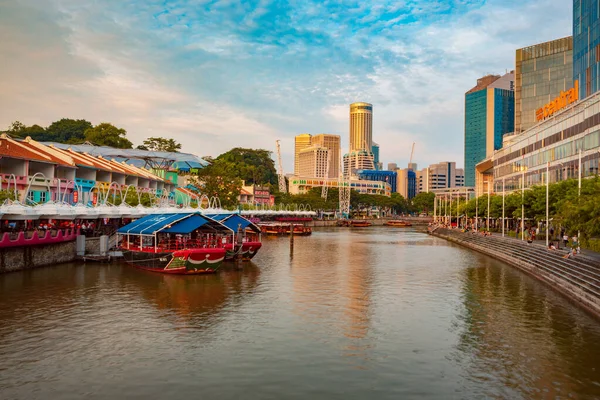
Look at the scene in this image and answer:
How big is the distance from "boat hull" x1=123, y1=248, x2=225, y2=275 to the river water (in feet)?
4.19

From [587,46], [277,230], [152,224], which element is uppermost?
[587,46]

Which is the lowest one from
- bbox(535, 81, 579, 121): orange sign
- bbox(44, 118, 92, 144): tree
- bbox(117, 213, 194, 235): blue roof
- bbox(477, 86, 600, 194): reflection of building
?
bbox(117, 213, 194, 235): blue roof

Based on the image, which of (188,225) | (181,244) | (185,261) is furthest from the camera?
(181,244)

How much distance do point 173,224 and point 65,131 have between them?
115386 mm

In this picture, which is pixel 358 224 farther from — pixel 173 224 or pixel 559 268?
pixel 559 268

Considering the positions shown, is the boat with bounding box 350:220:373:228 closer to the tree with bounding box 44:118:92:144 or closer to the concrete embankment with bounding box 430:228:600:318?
the tree with bounding box 44:118:92:144

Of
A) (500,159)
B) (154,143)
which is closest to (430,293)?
(500,159)

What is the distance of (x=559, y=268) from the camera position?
1403 inches

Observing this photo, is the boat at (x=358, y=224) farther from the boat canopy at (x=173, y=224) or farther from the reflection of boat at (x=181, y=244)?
the boat canopy at (x=173, y=224)

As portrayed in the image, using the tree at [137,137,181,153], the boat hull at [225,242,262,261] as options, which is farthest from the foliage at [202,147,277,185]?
the boat hull at [225,242,262,261]

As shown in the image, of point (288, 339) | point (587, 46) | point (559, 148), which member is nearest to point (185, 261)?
point (288, 339)

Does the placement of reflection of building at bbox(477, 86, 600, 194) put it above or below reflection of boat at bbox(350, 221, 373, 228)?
above

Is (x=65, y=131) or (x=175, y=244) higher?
(x=65, y=131)

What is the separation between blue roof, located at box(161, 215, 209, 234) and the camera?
132 ft
